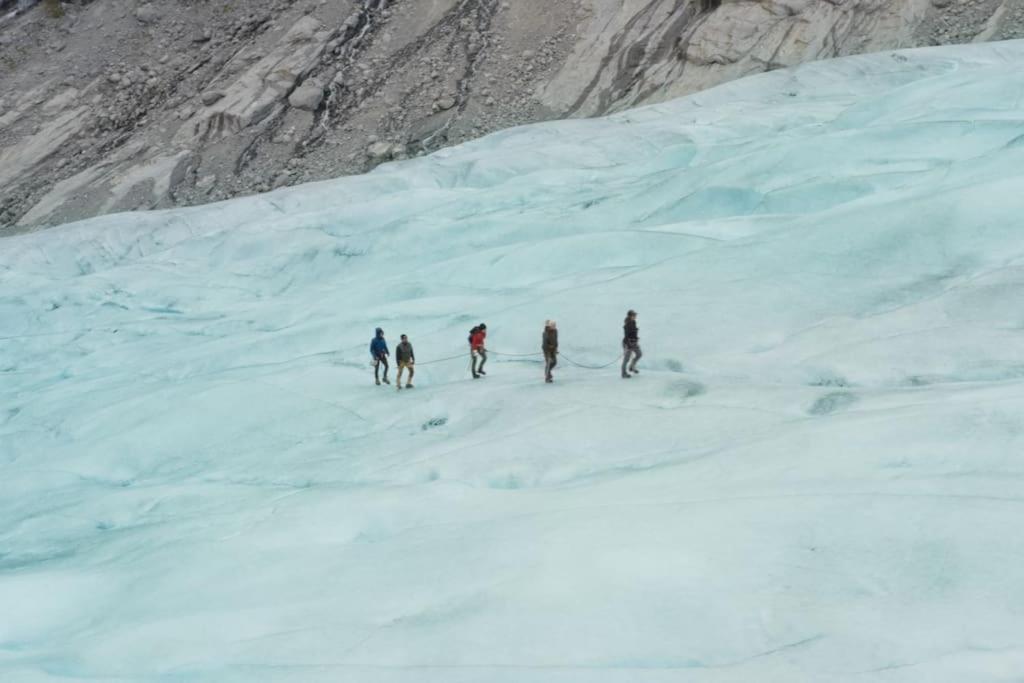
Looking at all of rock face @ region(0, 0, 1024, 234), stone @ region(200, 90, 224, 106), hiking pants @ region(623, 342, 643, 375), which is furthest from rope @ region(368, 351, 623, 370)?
stone @ region(200, 90, 224, 106)

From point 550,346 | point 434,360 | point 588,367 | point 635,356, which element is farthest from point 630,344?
point 434,360

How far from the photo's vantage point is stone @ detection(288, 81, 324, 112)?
98.1 feet

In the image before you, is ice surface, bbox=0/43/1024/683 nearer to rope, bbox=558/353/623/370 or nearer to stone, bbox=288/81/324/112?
rope, bbox=558/353/623/370

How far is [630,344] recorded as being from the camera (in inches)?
425

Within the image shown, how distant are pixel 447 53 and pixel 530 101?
3.91 metres

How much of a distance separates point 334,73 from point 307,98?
5.02 ft

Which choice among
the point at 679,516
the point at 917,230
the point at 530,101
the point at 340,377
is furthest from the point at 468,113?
the point at 679,516

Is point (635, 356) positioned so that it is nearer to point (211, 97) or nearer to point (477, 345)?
point (477, 345)

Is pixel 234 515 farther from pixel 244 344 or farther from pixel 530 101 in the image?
pixel 530 101

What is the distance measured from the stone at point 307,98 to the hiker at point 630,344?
859 inches

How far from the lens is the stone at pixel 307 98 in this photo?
29906mm

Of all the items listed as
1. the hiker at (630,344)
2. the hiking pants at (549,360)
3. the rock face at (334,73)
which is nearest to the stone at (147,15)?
the rock face at (334,73)

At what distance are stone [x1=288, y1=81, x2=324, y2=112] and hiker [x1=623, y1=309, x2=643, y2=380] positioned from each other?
21.8m

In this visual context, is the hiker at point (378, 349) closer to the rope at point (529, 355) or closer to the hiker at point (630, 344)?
the rope at point (529, 355)
